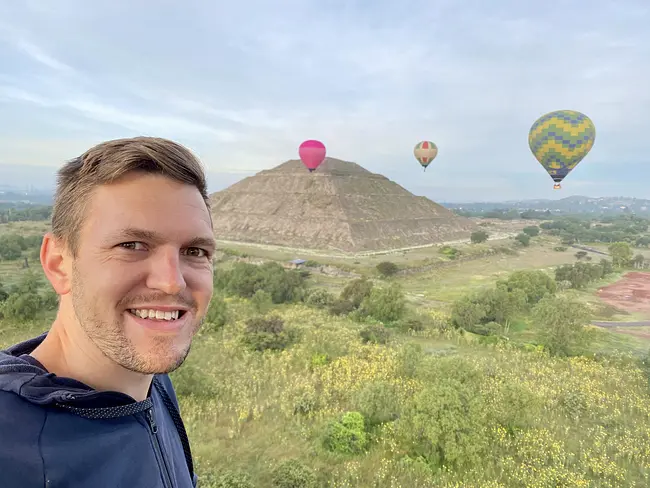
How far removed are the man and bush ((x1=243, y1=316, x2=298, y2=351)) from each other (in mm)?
21493

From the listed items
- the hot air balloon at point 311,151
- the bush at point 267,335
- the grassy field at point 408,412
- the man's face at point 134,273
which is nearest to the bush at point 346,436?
the grassy field at point 408,412

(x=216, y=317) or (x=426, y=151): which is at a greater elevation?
(x=426, y=151)

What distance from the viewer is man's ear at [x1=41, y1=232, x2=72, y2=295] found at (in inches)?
72.9

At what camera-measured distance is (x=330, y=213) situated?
76.1 m

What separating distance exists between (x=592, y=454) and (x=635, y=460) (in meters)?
1.34

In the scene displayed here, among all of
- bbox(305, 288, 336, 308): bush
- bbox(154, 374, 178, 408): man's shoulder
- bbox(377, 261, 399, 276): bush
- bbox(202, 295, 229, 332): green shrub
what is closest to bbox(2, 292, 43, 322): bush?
bbox(202, 295, 229, 332): green shrub

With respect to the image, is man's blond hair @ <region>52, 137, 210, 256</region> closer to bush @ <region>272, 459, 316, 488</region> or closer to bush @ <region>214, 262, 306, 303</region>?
bush @ <region>272, 459, 316, 488</region>

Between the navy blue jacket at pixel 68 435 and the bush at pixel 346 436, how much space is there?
1311cm

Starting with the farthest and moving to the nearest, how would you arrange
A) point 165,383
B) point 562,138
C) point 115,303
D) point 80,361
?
1. point 562,138
2. point 165,383
3. point 80,361
4. point 115,303

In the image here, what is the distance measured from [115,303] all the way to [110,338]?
0.16m

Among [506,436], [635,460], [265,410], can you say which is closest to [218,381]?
Answer: [265,410]

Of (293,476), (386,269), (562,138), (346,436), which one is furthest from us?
(386,269)

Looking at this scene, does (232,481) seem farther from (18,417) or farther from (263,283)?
(263,283)

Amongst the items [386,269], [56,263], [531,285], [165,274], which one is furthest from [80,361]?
[386,269]
